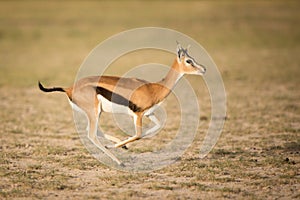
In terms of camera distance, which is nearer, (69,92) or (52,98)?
(69,92)

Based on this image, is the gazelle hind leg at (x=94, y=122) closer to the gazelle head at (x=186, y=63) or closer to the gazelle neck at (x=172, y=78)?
the gazelle neck at (x=172, y=78)

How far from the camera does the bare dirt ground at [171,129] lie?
287 inches

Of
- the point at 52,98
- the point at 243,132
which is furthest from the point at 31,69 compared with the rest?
the point at 243,132

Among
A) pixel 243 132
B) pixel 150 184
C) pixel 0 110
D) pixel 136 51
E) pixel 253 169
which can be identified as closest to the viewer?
pixel 150 184

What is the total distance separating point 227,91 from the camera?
1653 centimetres

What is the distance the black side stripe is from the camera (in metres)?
8.62

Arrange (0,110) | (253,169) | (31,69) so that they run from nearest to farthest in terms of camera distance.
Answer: (253,169) < (0,110) < (31,69)

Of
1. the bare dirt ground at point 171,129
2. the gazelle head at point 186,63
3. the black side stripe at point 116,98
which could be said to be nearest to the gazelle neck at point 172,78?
the gazelle head at point 186,63

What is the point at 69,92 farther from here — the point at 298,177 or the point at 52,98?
the point at 52,98

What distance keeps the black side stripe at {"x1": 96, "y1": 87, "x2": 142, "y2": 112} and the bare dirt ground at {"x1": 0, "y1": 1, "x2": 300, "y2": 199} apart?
1.05 meters

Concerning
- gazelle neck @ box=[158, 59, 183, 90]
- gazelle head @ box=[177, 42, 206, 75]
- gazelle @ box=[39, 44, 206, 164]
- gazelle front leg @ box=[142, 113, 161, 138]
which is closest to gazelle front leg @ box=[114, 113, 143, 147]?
gazelle @ box=[39, 44, 206, 164]

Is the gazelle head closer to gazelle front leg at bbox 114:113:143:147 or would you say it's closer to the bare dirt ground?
gazelle front leg at bbox 114:113:143:147

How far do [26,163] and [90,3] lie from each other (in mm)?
40731

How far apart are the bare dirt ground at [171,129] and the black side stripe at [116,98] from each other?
3.45ft
